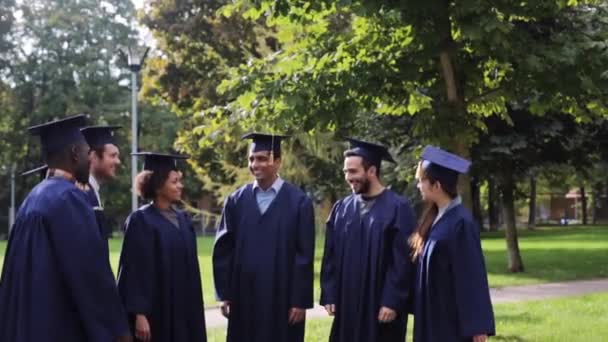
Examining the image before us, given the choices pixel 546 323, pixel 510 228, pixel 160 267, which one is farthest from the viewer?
pixel 510 228

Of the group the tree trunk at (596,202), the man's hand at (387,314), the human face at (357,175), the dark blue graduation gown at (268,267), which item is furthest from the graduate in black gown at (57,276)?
the tree trunk at (596,202)

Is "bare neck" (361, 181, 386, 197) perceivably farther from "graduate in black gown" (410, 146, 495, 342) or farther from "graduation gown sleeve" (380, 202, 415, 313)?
"graduate in black gown" (410, 146, 495, 342)

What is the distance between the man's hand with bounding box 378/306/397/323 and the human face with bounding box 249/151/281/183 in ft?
4.65

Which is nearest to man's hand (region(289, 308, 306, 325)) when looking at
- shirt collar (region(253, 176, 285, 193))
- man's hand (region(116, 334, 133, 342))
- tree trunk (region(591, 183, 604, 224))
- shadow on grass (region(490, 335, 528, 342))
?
shirt collar (region(253, 176, 285, 193))

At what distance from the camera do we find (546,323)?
10.3 metres

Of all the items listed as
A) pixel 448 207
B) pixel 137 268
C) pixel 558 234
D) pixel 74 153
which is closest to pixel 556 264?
pixel 448 207

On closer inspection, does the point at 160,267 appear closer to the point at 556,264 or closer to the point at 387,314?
the point at 387,314

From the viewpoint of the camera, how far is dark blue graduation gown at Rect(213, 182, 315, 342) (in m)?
6.20

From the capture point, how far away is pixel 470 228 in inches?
204

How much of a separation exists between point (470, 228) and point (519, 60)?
303 centimetres

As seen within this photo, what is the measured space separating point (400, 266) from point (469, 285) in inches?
35.6

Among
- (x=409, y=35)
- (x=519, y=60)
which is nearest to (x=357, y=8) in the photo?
(x=409, y=35)

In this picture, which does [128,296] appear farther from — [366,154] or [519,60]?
[519,60]

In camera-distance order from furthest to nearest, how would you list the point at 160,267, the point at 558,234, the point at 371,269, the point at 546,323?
the point at 558,234
the point at 546,323
the point at 371,269
the point at 160,267
